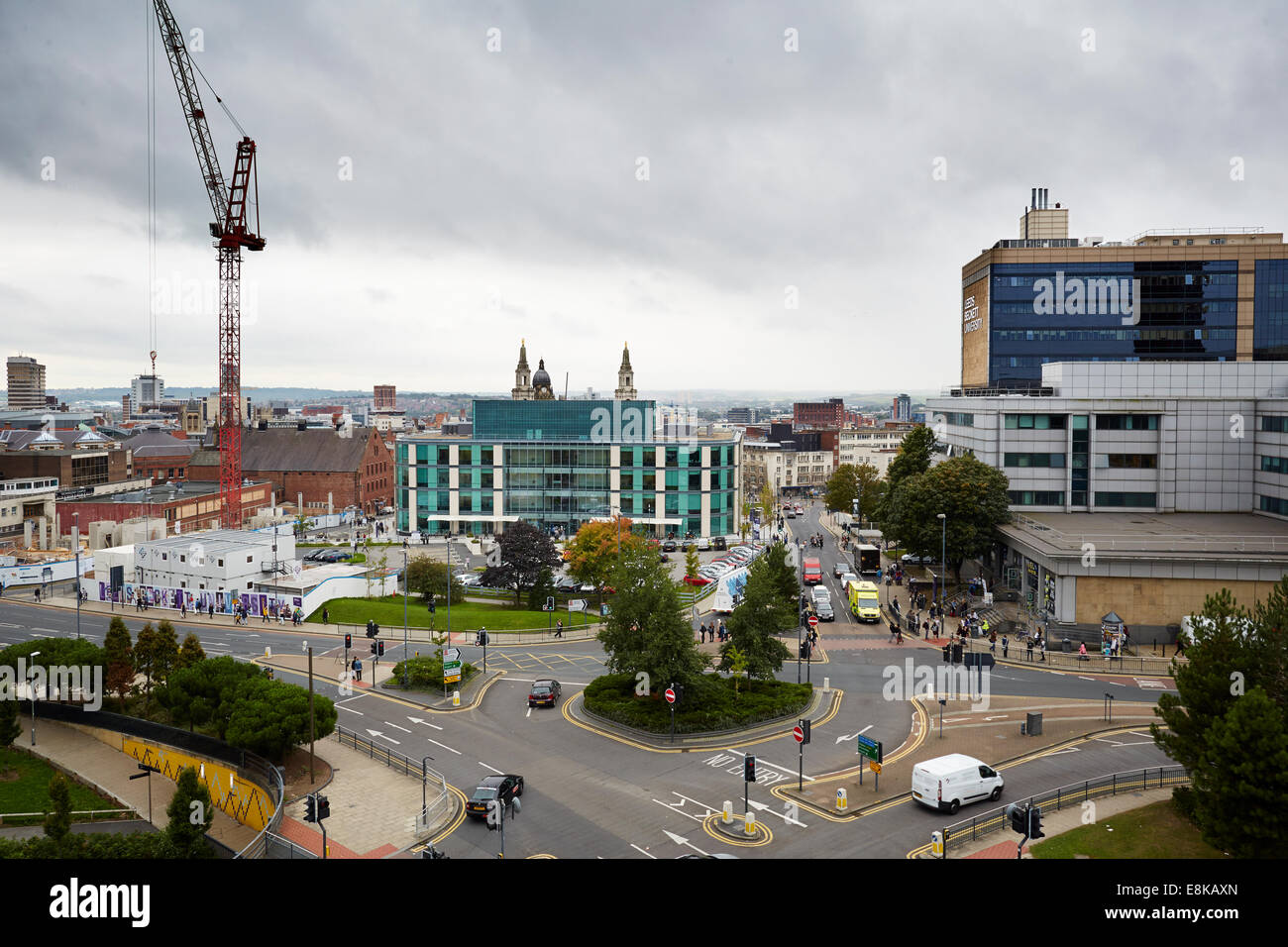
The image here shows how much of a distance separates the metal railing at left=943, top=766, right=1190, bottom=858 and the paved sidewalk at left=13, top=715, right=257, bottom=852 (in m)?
20.2

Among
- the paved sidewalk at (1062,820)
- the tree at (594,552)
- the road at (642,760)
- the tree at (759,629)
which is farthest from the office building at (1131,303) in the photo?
the paved sidewalk at (1062,820)

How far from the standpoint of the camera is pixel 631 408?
314ft

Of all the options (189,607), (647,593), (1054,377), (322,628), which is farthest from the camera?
Answer: (1054,377)

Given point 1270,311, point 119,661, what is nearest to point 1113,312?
point 1270,311

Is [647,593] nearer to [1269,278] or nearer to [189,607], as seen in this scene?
[189,607]

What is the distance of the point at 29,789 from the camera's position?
31438 millimetres

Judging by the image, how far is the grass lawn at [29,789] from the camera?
29797 millimetres

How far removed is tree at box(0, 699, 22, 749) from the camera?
3312cm

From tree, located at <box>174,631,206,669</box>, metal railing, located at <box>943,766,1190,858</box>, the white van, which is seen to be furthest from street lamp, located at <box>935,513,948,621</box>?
tree, located at <box>174,631,206,669</box>

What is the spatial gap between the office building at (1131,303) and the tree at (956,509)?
1580 inches

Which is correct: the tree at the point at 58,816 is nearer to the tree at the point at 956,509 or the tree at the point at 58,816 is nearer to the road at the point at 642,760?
the road at the point at 642,760

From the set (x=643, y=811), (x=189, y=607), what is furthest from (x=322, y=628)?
(x=643, y=811)
